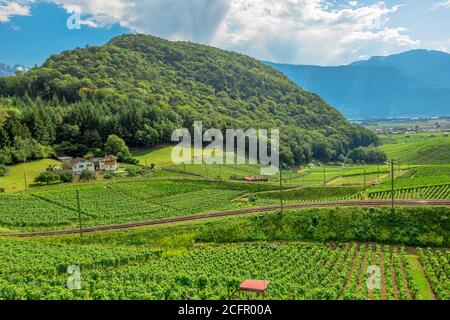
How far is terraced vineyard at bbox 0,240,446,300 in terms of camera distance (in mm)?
23984

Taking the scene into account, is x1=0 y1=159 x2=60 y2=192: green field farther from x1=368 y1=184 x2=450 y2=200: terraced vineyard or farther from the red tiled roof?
x1=368 y1=184 x2=450 y2=200: terraced vineyard

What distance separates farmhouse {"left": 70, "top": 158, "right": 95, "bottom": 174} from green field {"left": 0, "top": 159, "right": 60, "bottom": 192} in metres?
5.32

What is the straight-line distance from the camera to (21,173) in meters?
69.9

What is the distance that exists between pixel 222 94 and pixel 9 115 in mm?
111514

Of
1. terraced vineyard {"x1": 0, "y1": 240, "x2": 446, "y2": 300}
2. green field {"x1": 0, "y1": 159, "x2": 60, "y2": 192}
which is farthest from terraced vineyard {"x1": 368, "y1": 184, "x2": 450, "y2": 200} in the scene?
green field {"x1": 0, "y1": 159, "x2": 60, "y2": 192}

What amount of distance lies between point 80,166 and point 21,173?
10073 mm

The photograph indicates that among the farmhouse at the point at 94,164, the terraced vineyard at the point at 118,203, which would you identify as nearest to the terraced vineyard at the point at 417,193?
the terraced vineyard at the point at 118,203

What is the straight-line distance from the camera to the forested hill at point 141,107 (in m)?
96.5

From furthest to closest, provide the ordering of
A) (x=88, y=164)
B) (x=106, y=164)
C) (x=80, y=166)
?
(x=106, y=164) < (x=88, y=164) < (x=80, y=166)

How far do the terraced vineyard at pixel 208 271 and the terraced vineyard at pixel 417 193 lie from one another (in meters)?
19.8

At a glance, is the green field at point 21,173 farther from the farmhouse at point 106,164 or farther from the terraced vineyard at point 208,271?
the terraced vineyard at point 208,271

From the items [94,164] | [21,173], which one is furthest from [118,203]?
[21,173]

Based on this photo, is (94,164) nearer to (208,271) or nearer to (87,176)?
(87,176)
